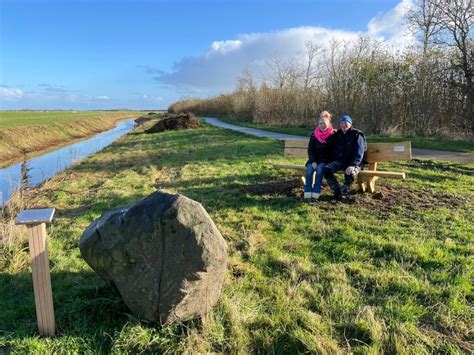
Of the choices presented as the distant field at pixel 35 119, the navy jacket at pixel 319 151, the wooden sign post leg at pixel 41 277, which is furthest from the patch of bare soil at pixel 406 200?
the distant field at pixel 35 119

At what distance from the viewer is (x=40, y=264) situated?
3.17m

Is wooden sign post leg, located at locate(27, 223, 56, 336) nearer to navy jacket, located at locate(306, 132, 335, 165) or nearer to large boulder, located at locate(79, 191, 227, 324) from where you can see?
large boulder, located at locate(79, 191, 227, 324)

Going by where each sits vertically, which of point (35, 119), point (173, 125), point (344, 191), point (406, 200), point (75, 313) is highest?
point (35, 119)

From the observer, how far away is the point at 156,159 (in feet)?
46.4

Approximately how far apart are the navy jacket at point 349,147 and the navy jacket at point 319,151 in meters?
0.10

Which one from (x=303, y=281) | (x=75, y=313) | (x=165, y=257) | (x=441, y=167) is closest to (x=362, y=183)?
(x=441, y=167)

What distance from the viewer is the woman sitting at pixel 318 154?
6984 millimetres

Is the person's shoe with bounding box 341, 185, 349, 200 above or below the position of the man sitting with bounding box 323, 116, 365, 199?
below

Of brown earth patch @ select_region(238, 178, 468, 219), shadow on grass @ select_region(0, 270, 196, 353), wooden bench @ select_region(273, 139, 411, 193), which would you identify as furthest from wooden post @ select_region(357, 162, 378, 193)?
shadow on grass @ select_region(0, 270, 196, 353)

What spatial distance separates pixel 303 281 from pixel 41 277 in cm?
246

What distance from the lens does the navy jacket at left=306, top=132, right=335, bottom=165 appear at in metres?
7.10

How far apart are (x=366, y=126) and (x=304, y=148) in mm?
11662

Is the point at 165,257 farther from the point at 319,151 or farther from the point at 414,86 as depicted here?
the point at 414,86

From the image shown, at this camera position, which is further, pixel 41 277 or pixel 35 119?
pixel 35 119
